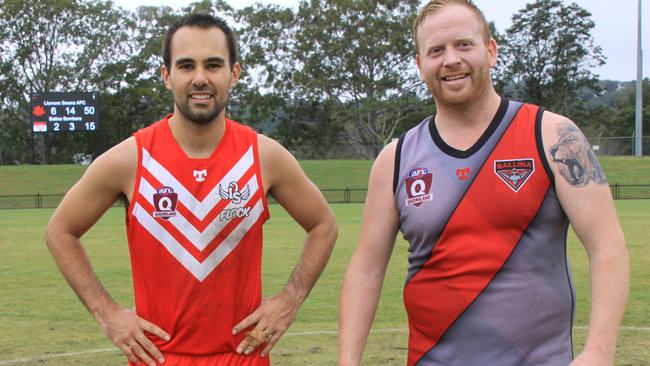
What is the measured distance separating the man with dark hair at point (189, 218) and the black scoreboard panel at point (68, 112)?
44.2m

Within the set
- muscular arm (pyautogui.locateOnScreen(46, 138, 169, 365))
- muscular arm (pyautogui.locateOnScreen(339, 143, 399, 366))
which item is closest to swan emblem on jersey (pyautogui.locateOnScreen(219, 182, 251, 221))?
muscular arm (pyautogui.locateOnScreen(46, 138, 169, 365))

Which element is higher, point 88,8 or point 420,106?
point 88,8

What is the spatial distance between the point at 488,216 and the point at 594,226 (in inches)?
14.9

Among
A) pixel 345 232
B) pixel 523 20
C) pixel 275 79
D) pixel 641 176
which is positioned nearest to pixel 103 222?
pixel 345 232

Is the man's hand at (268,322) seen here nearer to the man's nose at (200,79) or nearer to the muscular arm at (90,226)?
the muscular arm at (90,226)

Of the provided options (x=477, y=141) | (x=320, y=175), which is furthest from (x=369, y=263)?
(x=320, y=175)

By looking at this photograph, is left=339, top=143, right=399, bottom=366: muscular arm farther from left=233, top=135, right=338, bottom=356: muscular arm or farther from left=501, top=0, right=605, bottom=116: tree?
left=501, top=0, right=605, bottom=116: tree

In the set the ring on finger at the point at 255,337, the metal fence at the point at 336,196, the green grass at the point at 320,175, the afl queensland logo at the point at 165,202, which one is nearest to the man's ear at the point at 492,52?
the afl queensland logo at the point at 165,202

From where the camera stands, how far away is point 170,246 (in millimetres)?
4504

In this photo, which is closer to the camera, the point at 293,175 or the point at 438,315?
the point at 438,315

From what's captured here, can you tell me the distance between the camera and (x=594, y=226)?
3.36 m

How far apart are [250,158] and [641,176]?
52.5 meters

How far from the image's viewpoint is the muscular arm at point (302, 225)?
467cm

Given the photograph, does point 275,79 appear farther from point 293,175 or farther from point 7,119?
point 293,175
